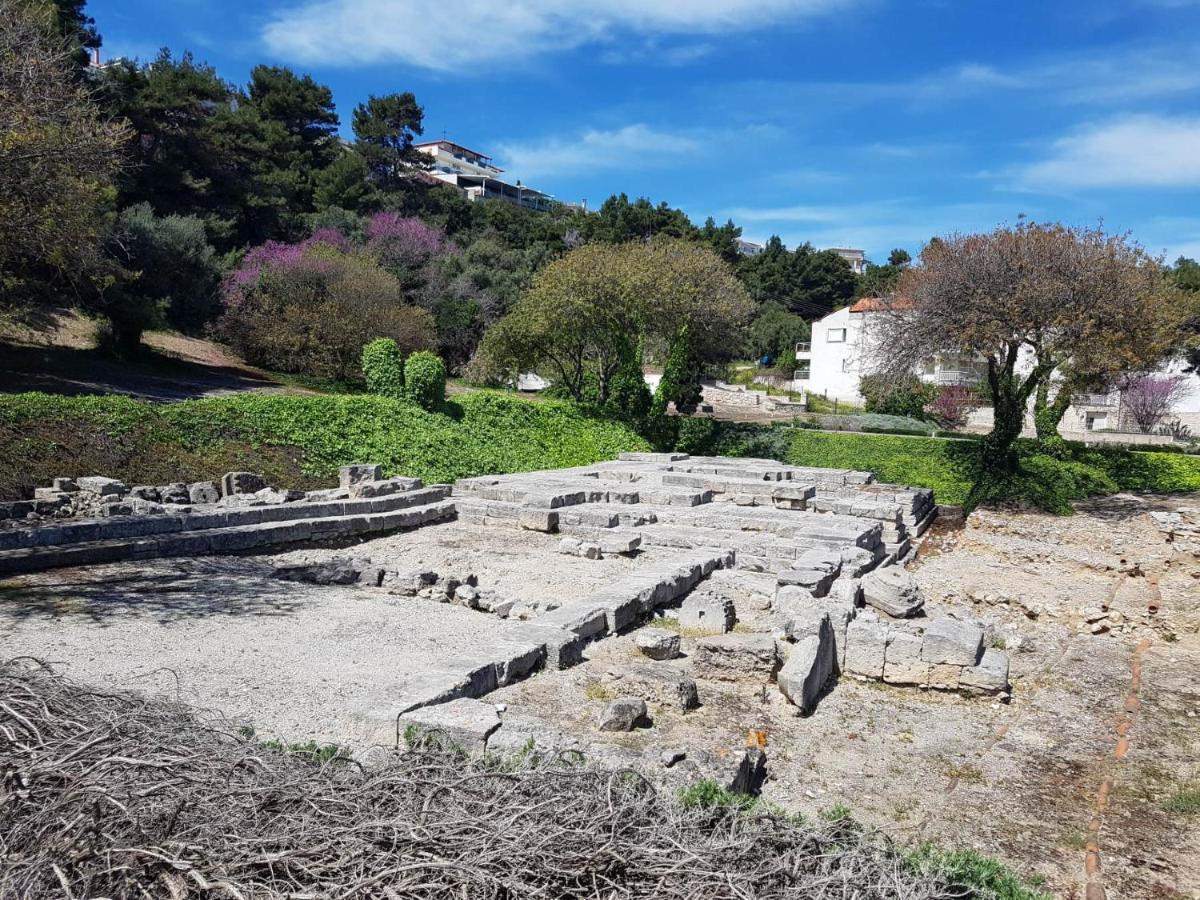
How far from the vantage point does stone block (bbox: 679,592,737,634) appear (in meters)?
9.13

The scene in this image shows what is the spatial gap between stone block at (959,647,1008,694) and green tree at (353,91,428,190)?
5542 centimetres

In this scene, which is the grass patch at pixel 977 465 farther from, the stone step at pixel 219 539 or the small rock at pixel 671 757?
the small rock at pixel 671 757

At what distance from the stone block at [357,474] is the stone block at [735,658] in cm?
953

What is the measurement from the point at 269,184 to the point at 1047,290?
35.1m

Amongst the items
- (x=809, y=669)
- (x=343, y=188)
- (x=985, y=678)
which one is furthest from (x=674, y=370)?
(x=343, y=188)

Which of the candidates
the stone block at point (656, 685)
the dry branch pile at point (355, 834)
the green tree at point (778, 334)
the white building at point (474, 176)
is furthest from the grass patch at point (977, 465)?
the white building at point (474, 176)

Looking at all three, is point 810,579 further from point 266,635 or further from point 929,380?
point 929,380

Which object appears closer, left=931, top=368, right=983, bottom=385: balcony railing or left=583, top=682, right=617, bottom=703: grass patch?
left=583, top=682, right=617, bottom=703: grass patch

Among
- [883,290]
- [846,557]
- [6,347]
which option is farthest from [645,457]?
[6,347]

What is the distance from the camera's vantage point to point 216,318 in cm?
2959

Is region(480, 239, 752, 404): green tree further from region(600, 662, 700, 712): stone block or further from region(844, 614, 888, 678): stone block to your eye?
region(600, 662, 700, 712): stone block

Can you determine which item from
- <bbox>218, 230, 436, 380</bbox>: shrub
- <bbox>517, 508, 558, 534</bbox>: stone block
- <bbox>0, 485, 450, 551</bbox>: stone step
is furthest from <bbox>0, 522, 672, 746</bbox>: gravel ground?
<bbox>218, 230, 436, 380</bbox>: shrub

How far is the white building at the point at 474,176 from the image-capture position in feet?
297

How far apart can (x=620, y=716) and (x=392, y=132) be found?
59.7 metres
